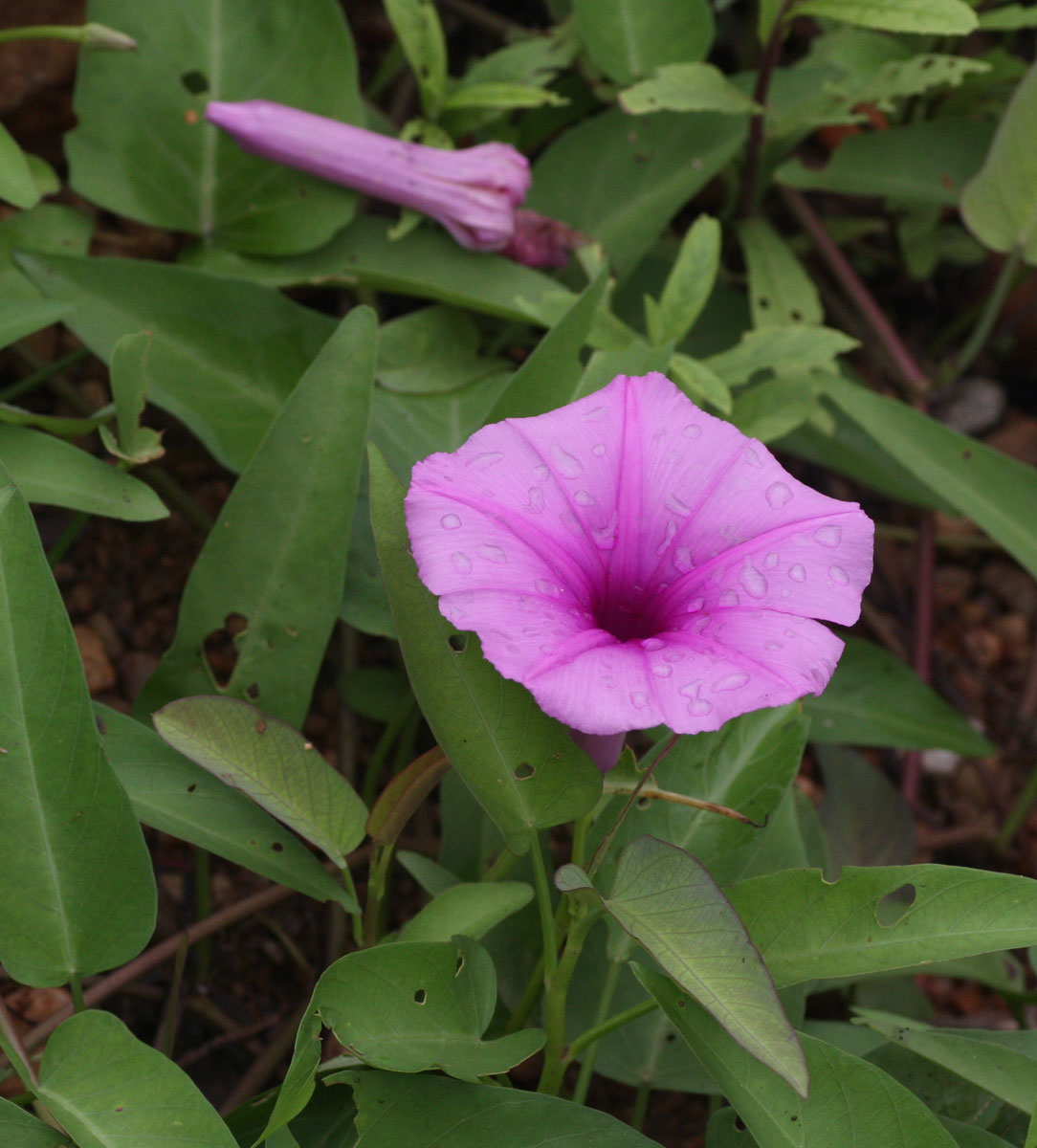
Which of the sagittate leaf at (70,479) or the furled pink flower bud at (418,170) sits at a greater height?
the furled pink flower bud at (418,170)

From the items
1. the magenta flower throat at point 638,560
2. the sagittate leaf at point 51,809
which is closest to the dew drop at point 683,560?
the magenta flower throat at point 638,560

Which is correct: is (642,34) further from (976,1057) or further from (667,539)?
(976,1057)

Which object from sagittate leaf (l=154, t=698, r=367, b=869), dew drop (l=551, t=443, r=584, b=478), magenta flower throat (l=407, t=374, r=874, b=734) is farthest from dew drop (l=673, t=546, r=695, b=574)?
sagittate leaf (l=154, t=698, r=367, b=869)

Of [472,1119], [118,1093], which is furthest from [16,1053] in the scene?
[472,1119]

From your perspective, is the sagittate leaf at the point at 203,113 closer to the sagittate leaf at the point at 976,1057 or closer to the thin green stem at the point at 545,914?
the thin green stem at the point at 545,914

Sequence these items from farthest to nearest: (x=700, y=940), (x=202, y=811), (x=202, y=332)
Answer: (x=202, y=332) → (x=202, y=811) → (x=700, y=940)
